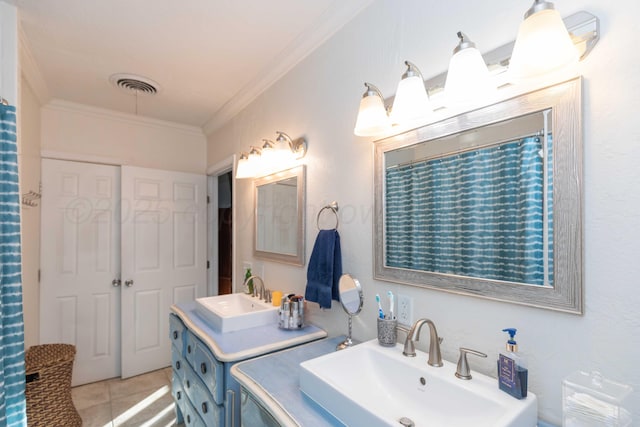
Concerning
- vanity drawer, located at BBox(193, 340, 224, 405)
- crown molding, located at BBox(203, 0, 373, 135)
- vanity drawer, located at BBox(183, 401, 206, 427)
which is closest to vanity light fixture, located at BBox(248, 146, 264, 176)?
crown molding, located at BBox(203, 0, 373, 135)

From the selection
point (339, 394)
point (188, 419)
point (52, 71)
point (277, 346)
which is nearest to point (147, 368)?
point (188, 419)

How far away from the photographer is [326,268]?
5.10 feet

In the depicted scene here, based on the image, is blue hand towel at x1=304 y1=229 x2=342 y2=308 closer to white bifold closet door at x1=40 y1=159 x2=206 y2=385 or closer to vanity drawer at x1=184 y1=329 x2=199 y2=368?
vanity drawer at x1=184 y1=329 x2=199 y2=368

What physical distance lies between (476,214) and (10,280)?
204 centimetres

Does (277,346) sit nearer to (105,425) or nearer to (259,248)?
(259,248)

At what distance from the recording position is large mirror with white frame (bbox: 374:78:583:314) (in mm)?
845

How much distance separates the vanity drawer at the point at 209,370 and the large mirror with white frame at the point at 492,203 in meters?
0.80

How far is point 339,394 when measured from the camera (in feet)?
2.89

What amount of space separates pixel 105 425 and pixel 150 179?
1.94m

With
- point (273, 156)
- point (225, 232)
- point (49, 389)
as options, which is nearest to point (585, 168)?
point (273, 156)

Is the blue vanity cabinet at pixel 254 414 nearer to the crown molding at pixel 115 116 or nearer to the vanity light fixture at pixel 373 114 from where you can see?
the vanity light fixture at pixel 373 114

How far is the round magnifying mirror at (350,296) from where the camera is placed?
1410 millimetres

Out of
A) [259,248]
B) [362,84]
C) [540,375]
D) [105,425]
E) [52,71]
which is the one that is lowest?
[105,425]

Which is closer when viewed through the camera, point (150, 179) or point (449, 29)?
point (449, 29)
